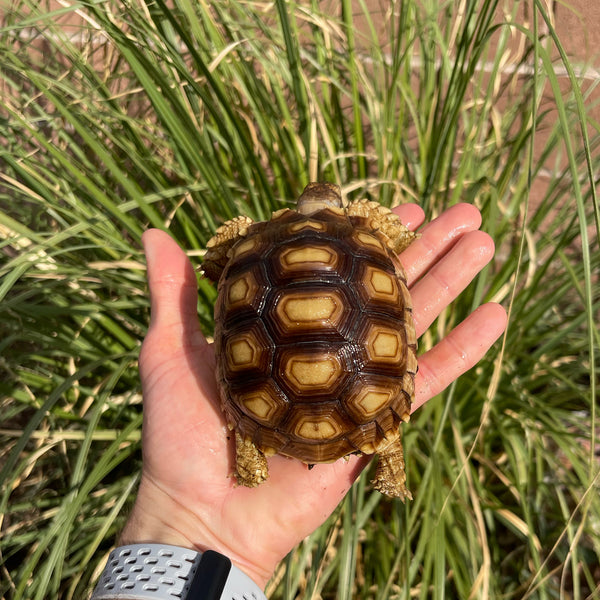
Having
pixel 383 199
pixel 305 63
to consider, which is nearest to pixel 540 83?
pixel 383 199

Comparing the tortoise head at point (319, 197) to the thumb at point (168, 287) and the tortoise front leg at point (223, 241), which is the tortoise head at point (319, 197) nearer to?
the tortoise front leg at point (223, 241)

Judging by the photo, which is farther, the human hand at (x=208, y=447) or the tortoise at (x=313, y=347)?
the human hand at (x=208, y=447)

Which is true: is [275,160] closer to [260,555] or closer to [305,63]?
[305,63]

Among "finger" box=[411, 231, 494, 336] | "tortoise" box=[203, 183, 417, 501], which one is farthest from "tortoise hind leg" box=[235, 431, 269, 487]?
"finger" box=[411, 231, 494, 336]

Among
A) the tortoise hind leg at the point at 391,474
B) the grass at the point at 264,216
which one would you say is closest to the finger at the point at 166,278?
the grass at the point at 264,216

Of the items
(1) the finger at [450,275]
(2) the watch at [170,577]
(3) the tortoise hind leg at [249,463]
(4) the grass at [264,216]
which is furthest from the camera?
(1) the finger at [450,275]

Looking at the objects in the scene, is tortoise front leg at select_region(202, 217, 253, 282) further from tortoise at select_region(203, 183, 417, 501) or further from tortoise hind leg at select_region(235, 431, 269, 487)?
tortoise hind leg at select_region(235, 431, 269, 487)

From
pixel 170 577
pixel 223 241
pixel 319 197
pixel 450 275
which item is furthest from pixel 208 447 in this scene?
pixel 450 275
